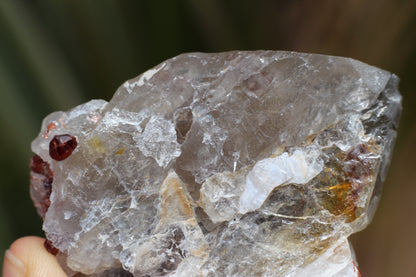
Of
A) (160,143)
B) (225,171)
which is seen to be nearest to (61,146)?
(160,143)

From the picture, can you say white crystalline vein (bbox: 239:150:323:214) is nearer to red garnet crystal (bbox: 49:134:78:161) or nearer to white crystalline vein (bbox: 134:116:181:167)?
white crystalline vein (bbox: 134:116:181:167)

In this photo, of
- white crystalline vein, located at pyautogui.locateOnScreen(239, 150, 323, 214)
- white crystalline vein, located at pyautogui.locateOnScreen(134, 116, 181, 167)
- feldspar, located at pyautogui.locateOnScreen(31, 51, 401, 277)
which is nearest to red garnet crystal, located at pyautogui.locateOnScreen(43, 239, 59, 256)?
feldspar, located at pyautogui.locateOnScreen(31, 51, 401, 277)

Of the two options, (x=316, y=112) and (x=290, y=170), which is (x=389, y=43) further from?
(x=290, y=170)

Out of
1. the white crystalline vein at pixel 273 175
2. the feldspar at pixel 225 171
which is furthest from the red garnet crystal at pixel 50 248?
the white crystalline vein at pixel 273 175

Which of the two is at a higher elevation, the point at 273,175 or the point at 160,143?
the point at 160,143

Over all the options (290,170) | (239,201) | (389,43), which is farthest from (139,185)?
(389,43)

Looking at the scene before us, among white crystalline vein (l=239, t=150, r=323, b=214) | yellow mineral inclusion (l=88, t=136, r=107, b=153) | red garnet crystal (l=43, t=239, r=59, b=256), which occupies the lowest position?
red garnet crystal (l=43, t=239, r=59, b=256)

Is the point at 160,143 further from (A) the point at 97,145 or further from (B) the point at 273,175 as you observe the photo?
(B) the point at 273,175
